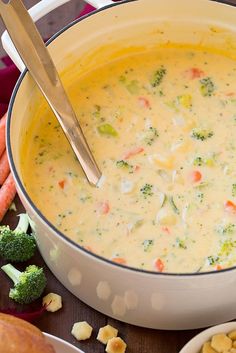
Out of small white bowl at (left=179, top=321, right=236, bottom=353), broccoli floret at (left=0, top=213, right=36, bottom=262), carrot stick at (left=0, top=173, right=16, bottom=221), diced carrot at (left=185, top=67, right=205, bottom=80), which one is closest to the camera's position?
small white bowl at (left=179, top=321, right=236, bottom=353)

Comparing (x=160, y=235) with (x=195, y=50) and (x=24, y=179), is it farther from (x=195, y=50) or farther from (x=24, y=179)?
(x=195, y=50)

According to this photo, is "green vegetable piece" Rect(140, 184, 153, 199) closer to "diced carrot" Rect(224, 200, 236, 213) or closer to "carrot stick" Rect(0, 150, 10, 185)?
"diced carrot" Rect(224, 200, 236, 213)

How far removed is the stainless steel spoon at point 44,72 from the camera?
7.99ft

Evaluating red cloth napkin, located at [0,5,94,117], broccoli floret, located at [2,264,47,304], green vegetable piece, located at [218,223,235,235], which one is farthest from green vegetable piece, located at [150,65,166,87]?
broccoli floret, located at [2,264,47,304]

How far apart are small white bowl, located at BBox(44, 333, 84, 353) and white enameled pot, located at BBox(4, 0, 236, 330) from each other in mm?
168

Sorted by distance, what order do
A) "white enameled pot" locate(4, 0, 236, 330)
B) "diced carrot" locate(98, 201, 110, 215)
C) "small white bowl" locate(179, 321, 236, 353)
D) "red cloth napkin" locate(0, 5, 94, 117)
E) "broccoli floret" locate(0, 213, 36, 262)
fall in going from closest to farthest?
"white enameled pot" locate(4, 0, 236, 330)
"small white bowl" locate(179, 321, 236, 353)
"diced carrot" locate(98, 201, 110, 215)
"broccoli floret" locate(0, 213, 36, 262)
"red cloth napkin" locate(0, 5, 94, 117)

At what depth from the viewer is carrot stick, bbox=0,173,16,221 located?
2797 mm

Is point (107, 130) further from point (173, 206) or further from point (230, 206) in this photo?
point (230, 206)

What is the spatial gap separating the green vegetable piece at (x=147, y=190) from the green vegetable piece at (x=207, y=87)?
46cm

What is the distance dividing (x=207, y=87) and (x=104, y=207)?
0.62 metres

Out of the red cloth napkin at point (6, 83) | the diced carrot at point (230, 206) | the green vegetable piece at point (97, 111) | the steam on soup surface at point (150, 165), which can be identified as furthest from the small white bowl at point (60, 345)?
the red cloth napkin at point (6, 83)

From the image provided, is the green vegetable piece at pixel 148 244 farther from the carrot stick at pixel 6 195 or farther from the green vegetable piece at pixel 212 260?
the carrot stick at pixel 6 195

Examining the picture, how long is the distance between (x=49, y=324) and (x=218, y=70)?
3.48 feet

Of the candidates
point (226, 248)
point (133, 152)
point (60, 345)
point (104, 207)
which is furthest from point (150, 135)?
point (60, 345)
